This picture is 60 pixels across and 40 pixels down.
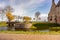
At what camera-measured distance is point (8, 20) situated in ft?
209

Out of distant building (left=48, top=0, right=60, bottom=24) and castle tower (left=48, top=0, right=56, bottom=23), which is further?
castle tower (left=48, top=0, right=56, bottom=23)

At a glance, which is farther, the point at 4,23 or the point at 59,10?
the point at 4,23

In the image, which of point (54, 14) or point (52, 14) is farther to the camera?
point (52, 14)

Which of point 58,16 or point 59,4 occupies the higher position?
point 59,4

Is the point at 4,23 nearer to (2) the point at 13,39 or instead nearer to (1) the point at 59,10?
(1) the point at 59,10

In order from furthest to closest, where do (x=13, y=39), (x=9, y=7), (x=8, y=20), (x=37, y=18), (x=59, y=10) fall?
(x=37, y=18)
(x=8, y=20)
(x=9, y=7)
(x=59, y=10)
(x=13, y=39)

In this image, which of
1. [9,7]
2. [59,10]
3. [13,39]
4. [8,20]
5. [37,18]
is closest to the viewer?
[13,39]

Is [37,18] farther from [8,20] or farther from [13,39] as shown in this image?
[13,39]

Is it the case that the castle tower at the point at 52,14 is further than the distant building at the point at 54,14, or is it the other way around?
the castle tower at the point at 52,14

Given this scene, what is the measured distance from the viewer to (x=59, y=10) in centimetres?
5591

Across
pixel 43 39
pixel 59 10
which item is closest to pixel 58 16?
pixel 59 10

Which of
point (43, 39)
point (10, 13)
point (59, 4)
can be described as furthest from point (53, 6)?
point (43, 39)

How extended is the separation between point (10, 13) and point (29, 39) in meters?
44.3

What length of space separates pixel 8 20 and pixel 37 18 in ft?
57.5
